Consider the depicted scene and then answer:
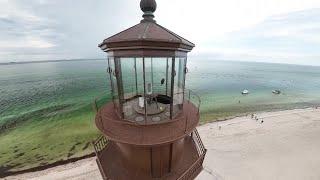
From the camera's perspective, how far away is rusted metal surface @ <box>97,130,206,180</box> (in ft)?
17.9

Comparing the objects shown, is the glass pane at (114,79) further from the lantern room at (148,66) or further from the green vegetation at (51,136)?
the green vegetation at (51,136)

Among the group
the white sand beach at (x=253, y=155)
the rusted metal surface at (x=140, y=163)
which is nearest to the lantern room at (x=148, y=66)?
the rusted metal surface at (x=140, y=163)

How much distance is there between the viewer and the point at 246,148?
19.1 m

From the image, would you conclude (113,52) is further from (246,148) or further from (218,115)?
(218,115)

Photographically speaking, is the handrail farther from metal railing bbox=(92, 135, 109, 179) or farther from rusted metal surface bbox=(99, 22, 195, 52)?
rusted metal surface bbox=(99, 22, 195, 52)

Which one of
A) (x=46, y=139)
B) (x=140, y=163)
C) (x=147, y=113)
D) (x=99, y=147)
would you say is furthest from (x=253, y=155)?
(x=46, y=139)

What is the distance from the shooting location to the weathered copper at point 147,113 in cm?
461

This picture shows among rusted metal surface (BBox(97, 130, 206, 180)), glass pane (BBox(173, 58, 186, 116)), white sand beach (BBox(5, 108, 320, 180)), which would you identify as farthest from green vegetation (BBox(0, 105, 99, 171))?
glass pane (BBox(173, 58, 186, 116))

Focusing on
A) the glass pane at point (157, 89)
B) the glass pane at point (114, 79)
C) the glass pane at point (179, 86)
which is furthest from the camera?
the glass pane at point (179, 86)

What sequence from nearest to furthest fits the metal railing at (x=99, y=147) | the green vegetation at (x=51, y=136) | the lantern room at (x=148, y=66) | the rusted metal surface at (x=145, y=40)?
1. the rusted metal surface at (x=145, y=40)
2. the lantern room at (x=148, y=66)
3. the metal railing at (x=99, y=147)
4. the green vegetation at (x=51, y=136)

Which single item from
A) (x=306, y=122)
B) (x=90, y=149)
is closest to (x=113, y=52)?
(x=90, y=149)

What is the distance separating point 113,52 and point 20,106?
46.4m

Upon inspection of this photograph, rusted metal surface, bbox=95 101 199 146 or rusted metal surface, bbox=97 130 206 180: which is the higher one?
A: rusted metal surface, bbox=95 101 199 146

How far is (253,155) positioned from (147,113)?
1606 cm
